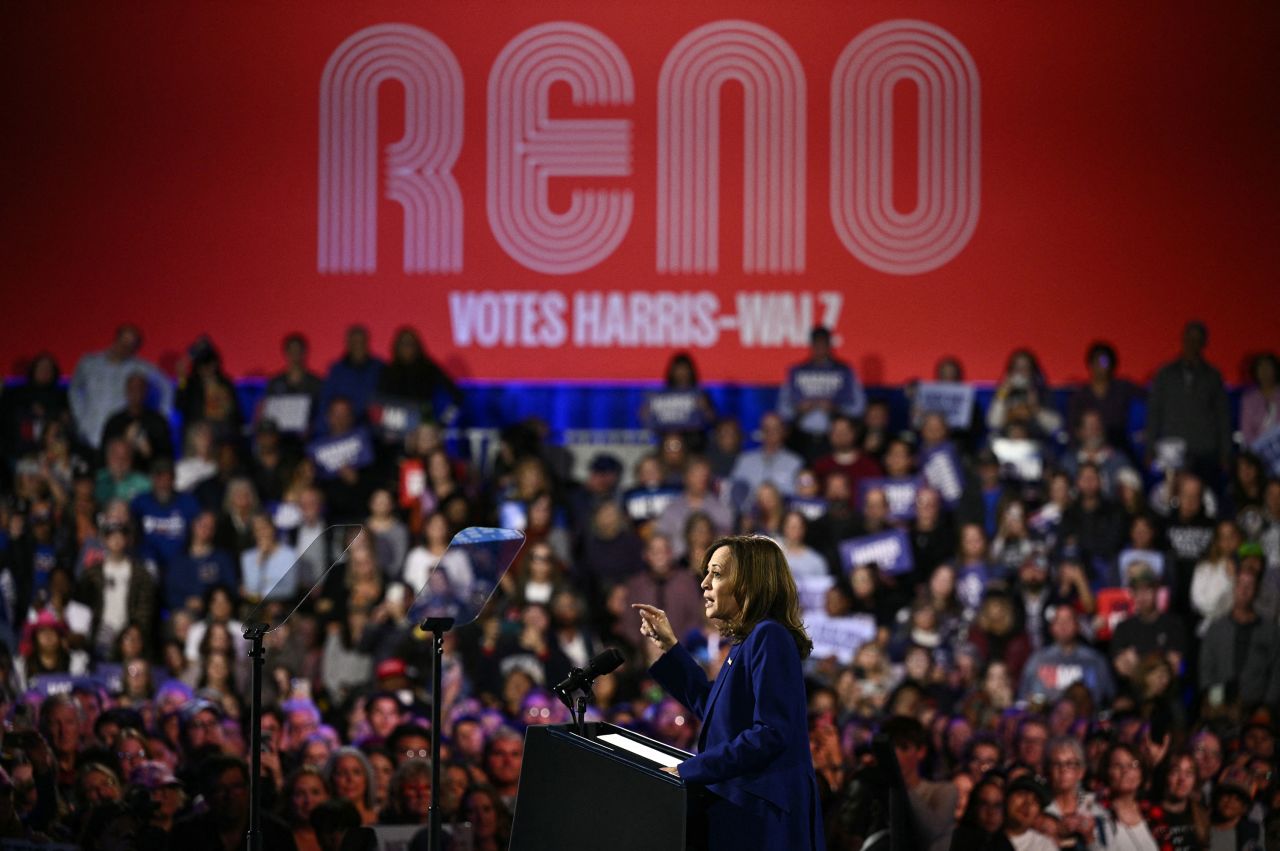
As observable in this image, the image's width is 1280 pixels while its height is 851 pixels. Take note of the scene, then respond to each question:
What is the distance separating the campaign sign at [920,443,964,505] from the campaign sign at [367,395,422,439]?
3380 mm

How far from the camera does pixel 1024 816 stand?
6.91 metres

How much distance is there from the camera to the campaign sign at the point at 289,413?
12070 mm

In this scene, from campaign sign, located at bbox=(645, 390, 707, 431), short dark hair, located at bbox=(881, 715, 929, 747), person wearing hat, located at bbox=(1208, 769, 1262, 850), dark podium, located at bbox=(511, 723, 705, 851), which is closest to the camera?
dark podium, located at bbox=(511, 723, 705, 851)

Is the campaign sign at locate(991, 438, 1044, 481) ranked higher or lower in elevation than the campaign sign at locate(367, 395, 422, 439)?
lower

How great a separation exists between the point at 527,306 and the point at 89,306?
3.39 meters

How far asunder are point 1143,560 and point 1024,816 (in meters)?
3.85

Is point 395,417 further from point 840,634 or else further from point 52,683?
point 840,634

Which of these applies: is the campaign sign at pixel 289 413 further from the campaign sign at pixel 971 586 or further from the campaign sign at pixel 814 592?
the campaign sign at pixel 971 586

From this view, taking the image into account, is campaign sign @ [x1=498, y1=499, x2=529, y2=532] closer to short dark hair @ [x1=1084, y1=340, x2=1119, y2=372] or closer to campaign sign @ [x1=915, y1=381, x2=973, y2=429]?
campaign sign @ [x1=915, y1=381, x2=973, y2=429]

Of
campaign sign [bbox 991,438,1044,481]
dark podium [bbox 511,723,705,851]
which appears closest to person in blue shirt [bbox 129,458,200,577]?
campaign sign [bbox 991,438,1044,481]

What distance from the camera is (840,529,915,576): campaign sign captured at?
10.7 m

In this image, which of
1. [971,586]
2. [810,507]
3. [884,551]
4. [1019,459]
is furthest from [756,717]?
[1019,459]

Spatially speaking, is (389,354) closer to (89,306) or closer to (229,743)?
(89,306)

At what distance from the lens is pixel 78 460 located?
11.9m
